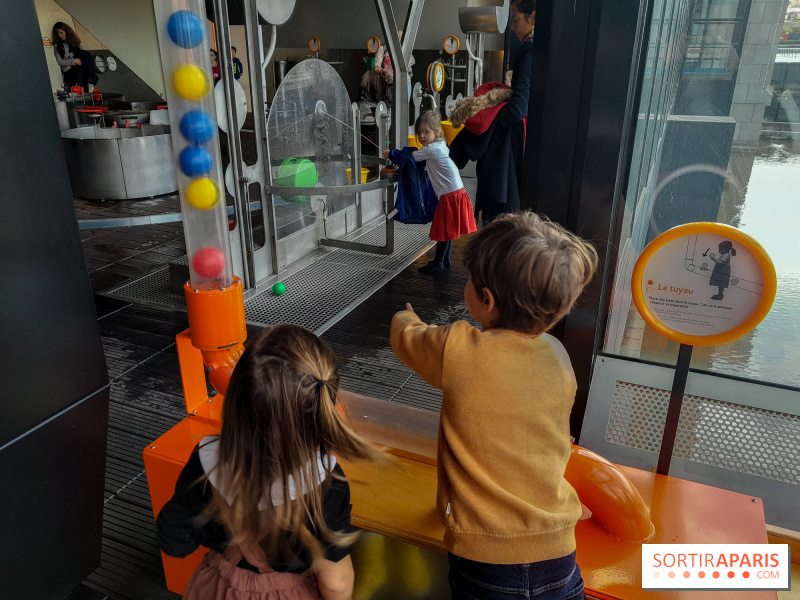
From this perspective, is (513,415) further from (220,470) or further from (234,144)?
(234,144)

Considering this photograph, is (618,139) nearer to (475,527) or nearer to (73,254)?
(475,527)

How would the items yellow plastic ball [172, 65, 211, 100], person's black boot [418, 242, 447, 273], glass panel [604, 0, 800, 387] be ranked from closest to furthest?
1. yellow plastic ball [172, 65, 211, 100]
2. glass panel [604, 0, 800, 387]
3. person's black boot [418, 242, 447, 273]

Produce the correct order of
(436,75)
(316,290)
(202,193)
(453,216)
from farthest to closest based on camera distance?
(436,75) < (453,216) < (316,290) < (202,193)

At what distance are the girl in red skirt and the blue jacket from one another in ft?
0.26

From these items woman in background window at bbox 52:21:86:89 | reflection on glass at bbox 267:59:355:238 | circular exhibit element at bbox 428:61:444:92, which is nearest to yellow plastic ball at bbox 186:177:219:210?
reflection on glass at bbox 267:59:355:238

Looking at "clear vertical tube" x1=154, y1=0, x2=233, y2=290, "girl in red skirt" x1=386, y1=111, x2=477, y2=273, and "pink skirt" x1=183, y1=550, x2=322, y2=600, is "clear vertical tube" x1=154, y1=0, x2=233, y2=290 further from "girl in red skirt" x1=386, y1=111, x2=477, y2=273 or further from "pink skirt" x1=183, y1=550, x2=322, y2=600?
"girl in red skirt" x1=386, y1=111, x2=477, y2=273

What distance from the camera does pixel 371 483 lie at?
1542 millimetres

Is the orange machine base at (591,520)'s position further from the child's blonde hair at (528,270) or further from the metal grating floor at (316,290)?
the metal grating floor at (316,290)

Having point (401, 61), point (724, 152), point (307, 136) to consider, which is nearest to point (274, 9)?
point (307, 136)

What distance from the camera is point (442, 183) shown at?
398 centimetres

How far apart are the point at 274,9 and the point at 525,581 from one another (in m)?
3.42

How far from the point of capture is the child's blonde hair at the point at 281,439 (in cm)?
95

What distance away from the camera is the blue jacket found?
4.11 metres

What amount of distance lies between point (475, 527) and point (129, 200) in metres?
5.75
